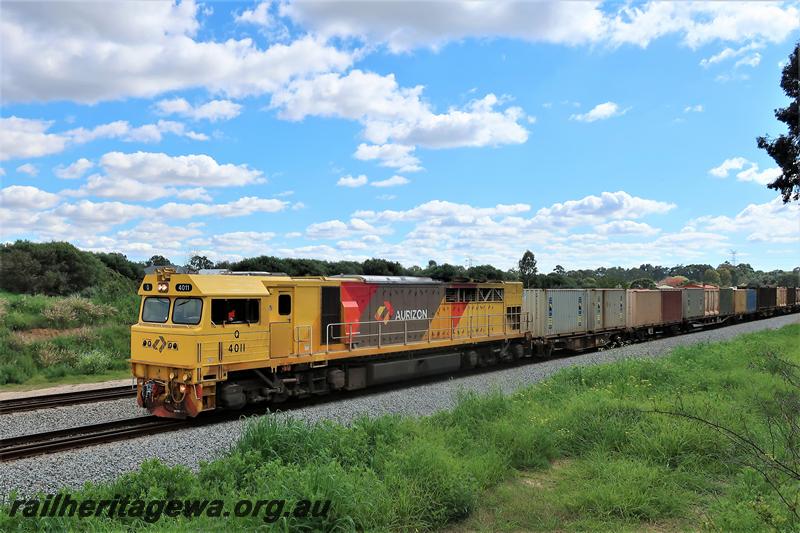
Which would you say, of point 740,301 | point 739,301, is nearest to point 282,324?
point 739,301

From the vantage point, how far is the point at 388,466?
6.64 metres

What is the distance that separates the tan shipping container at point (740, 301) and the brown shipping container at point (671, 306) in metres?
11.6

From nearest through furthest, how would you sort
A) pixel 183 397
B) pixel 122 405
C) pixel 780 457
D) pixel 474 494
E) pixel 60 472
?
1. pixel 474 494
2. pixel 780 457
3. pixel 60 472
4. pixel 183 397
5. pixel 122 405

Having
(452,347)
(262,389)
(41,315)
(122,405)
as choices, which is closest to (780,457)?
(262,389)

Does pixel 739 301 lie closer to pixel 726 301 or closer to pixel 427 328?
pixel 726 301

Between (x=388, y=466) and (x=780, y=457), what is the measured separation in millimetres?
5288

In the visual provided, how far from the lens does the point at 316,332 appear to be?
14.7m

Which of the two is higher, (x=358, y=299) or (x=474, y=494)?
(x=358, y=299)

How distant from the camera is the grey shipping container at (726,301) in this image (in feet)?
131

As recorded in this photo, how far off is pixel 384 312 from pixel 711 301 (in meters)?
31.0

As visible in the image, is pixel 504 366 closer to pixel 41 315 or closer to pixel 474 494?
pixel 474 494

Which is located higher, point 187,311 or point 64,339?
point 187,311

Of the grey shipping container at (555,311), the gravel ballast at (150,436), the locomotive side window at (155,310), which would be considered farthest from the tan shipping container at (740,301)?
the locomotive side window at (155,310)

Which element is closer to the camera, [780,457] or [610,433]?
[780,457]
